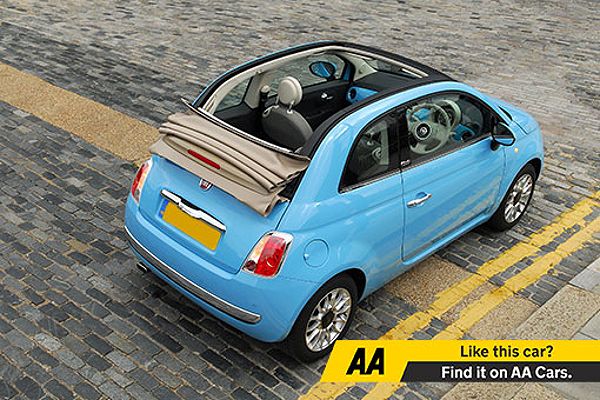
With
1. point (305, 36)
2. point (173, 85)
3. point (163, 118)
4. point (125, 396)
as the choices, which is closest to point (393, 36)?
point (305, 36)

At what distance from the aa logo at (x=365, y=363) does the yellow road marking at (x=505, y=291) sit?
5.8 inches

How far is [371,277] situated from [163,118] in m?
4.51

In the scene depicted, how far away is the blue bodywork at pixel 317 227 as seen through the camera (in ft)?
14.5

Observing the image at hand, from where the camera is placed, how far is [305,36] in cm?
1254

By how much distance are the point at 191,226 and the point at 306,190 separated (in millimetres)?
835

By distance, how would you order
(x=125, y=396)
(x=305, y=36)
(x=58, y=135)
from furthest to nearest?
(x=305, y=36)
(x=58, y=135)
(x=125, y=396)

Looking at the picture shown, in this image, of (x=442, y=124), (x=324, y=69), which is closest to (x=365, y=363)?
(x=442, y=124)

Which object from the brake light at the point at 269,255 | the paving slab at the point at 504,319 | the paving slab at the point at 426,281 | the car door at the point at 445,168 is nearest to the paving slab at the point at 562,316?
the paving slab at the point at 504,319

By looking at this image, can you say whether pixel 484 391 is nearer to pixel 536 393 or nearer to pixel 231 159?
pixel 536 393

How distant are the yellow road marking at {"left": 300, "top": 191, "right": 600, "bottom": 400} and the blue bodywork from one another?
1.27ft

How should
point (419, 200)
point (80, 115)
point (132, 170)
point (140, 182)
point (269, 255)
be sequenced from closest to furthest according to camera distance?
point (269, 255)
point (140, 182)
point (419, 200)
point (132, 170)
point (80, 115)

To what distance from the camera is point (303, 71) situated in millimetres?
6148

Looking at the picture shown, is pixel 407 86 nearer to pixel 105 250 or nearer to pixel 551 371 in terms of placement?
pixel 551 371

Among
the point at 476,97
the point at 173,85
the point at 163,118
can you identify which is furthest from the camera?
the point at 173,85
